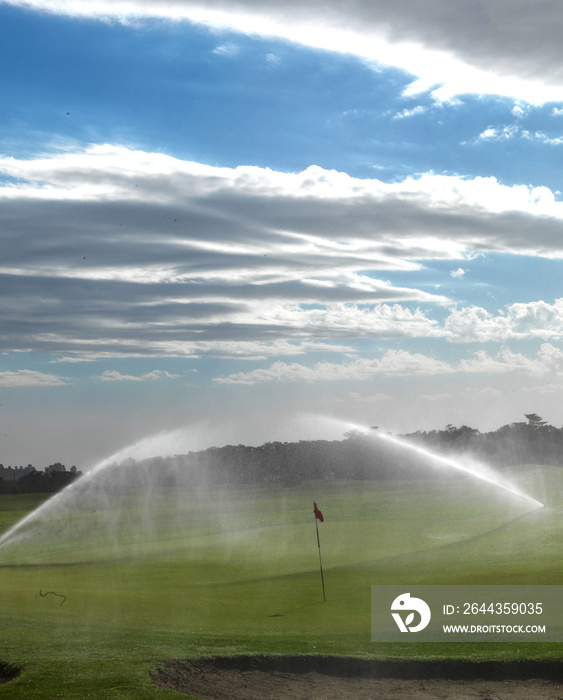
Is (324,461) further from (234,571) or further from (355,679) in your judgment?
(355,679)

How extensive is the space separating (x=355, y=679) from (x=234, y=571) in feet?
63.3

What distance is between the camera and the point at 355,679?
1573 cm

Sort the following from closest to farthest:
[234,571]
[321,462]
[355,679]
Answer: [355,679] < [234,571] < [321,462]

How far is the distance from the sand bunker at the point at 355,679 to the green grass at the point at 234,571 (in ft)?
1.55

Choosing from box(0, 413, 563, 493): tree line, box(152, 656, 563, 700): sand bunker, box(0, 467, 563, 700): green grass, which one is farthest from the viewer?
box(0, 413, 563, 493): tree line

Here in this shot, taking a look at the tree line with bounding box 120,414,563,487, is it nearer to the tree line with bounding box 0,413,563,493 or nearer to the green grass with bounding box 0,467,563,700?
the tree line with bounding box 0,413,563,493

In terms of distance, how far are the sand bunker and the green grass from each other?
1.55 ft

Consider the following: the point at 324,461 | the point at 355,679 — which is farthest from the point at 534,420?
the point at 355,679

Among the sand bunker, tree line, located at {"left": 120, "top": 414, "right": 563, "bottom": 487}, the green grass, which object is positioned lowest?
the sand bunker

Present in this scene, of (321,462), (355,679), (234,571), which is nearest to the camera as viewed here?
(355,679)

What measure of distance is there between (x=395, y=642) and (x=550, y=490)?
45926 millimetres

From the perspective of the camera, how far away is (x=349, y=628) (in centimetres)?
1978

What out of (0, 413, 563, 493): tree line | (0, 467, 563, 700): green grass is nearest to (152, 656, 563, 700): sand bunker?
(0, 467, 563, 700): green grass

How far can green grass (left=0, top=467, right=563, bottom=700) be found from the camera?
1683 centimetres
